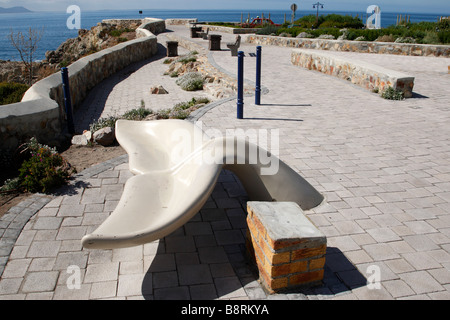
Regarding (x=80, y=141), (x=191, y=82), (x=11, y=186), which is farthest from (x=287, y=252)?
(x=191, y=82)

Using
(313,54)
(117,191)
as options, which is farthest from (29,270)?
(313,54)

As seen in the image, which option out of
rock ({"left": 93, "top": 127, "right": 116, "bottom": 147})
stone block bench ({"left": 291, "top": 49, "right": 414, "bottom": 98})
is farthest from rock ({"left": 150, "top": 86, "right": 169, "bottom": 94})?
rock ({"left": 93, "top": 127, "right": 116, "bottom": 147})

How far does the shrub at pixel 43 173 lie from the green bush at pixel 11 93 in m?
4.34

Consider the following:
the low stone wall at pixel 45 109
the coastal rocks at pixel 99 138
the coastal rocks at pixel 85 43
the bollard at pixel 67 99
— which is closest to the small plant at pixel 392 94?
the coastal rocks at pixel 99 138

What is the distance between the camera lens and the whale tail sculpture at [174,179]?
124 inches

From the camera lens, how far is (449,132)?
24.7ft

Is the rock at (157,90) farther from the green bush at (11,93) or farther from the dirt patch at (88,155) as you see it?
the dirt patch at (88,155)

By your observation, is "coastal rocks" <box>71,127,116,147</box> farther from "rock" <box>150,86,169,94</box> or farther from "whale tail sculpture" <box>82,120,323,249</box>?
"rock" <box>150,86,169,94</box>

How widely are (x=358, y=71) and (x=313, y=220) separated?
8.24 metres

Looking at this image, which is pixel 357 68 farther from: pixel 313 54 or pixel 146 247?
pixel 146 247

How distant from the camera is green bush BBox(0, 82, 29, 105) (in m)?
9.22

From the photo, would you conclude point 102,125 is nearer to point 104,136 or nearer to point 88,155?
point 104,136

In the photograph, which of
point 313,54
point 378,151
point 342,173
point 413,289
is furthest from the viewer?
point 313,54
